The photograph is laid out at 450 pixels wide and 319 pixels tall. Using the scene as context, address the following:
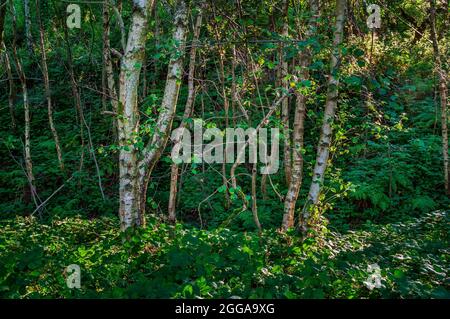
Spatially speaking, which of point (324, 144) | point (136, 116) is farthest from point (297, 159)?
point (136, 116)

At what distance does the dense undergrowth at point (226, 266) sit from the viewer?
13.4ft

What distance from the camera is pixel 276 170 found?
1143 centimetres

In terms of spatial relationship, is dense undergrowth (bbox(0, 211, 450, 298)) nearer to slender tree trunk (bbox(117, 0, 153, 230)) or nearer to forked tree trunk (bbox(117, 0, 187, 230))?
forked tree trunk (bbox(117, 0, 187, 230))

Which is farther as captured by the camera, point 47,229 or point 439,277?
point 47,229

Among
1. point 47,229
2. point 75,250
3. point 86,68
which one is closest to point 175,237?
point 75,250

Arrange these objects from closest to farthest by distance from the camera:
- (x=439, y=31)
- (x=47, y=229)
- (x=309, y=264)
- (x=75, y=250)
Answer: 1. (x=309, y=264)
2. (x=75, y=250)
3. (x=47, y=229)
4. (x=439, y=31)

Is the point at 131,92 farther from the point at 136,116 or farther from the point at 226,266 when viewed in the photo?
the point at 226,266

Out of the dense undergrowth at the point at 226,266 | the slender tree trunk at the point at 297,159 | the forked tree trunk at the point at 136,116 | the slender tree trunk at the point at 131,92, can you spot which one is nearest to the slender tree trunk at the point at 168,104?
the forked tree trunk at the point at 136,116

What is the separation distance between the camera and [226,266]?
4.93m

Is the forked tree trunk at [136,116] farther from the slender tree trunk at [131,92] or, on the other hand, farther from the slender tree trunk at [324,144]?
the slender tree trunk at [324,144]

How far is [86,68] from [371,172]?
12.4 m

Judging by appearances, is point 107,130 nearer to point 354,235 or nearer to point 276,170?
Answer: point 276,170

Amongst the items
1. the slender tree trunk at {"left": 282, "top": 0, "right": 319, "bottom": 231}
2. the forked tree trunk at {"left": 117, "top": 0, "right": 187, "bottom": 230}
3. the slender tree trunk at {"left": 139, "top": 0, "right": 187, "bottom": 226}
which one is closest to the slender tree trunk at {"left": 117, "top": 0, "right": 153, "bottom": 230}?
the forked tree trunk at {"left": 117, "top": 0, "right": 187, "bottom": 230}

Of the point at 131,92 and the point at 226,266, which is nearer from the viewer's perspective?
the point at 226,266
